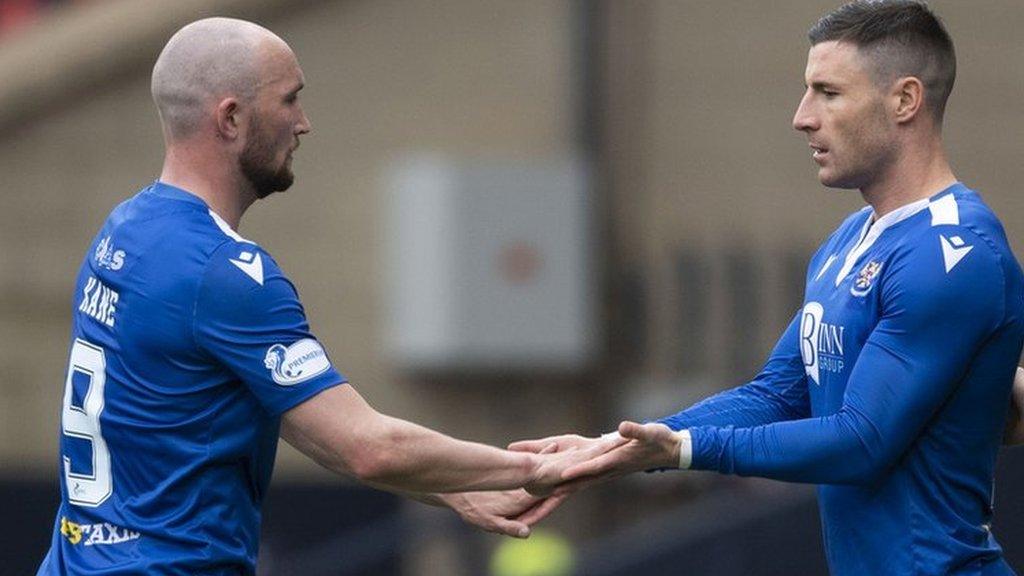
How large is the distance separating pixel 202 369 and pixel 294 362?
0.23 m

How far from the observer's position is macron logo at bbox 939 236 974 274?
5059 millimetres

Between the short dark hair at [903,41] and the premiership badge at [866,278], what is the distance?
43 centimetres

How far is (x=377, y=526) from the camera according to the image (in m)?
13.7

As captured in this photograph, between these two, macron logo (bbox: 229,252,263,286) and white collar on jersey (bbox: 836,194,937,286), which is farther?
white collar on jersey (bbox: 836,194,937,286)

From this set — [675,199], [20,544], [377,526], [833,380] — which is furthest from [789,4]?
[833,380]

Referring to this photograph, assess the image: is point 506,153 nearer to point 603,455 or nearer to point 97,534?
point 603,455

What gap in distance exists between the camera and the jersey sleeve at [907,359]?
5031 mm

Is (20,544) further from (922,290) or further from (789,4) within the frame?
(922,290)

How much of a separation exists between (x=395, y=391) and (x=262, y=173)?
28.3 feet

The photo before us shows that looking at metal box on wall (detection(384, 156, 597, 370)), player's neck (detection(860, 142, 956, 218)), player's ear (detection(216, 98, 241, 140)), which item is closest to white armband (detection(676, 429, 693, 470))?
player's neck (detection(860, 142, 956, 218))

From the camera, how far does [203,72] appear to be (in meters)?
5.33

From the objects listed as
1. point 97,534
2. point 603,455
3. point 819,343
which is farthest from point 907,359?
point 97,534

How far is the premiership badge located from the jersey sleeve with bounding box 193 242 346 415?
1347 mm

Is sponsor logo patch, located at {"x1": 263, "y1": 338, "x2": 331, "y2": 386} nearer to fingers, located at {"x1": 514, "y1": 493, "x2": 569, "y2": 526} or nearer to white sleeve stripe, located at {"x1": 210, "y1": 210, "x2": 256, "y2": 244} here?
white sleeve stripe, located at {"x1": 210, "y1": 210, "x2": 256, "y2": 244}
